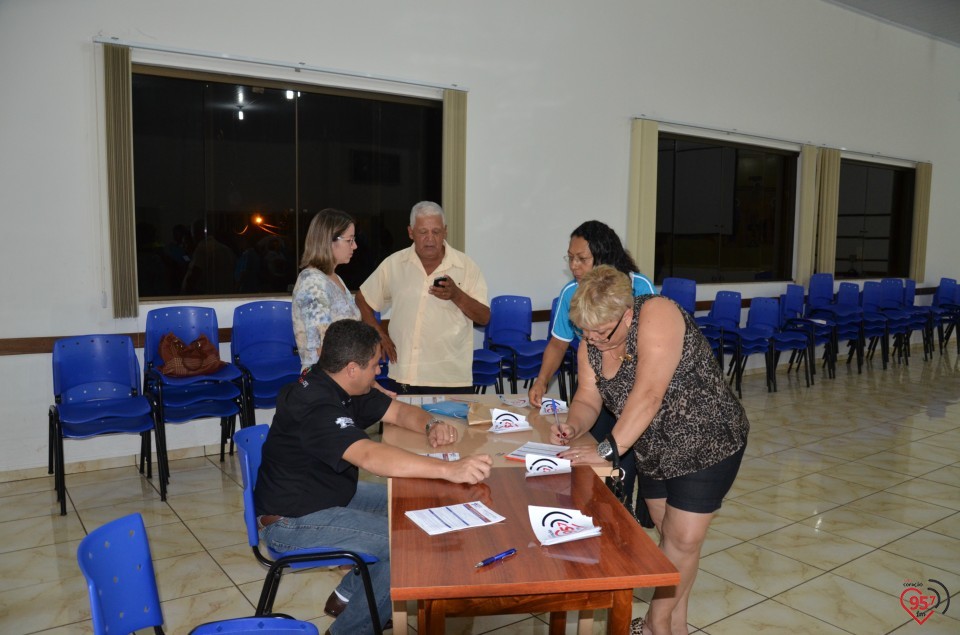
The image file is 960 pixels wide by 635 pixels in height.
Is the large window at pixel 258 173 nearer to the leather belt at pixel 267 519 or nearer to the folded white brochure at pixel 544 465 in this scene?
the leather belt at pixel 267 519

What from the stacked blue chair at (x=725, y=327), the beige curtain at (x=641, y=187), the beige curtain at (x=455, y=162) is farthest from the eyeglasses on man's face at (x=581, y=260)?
the stacked blue chair at (x=725, y=327)

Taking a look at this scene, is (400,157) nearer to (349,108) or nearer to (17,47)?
(349,108)

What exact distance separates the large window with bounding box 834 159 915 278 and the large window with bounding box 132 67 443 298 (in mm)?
6955

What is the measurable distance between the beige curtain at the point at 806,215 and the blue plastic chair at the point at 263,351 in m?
6.82

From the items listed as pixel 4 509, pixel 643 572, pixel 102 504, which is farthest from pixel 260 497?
pixel 4 509

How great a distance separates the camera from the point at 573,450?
8.45 ft

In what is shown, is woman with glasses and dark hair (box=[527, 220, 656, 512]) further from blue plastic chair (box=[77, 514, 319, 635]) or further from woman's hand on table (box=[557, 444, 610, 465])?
blue plastic chair (box=[77, 514, 319, 635])

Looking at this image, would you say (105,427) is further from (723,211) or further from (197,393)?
(723,211)

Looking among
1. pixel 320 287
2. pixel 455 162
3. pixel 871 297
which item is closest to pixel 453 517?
pixel 320 287

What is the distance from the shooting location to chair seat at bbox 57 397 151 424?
13.6 feet

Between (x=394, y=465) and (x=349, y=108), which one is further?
(x=349, y=108)

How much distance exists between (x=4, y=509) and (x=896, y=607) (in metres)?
4.64

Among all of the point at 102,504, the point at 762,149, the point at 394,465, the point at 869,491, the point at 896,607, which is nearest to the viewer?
the point at 394,465

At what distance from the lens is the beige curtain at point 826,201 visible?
31.2 feet
